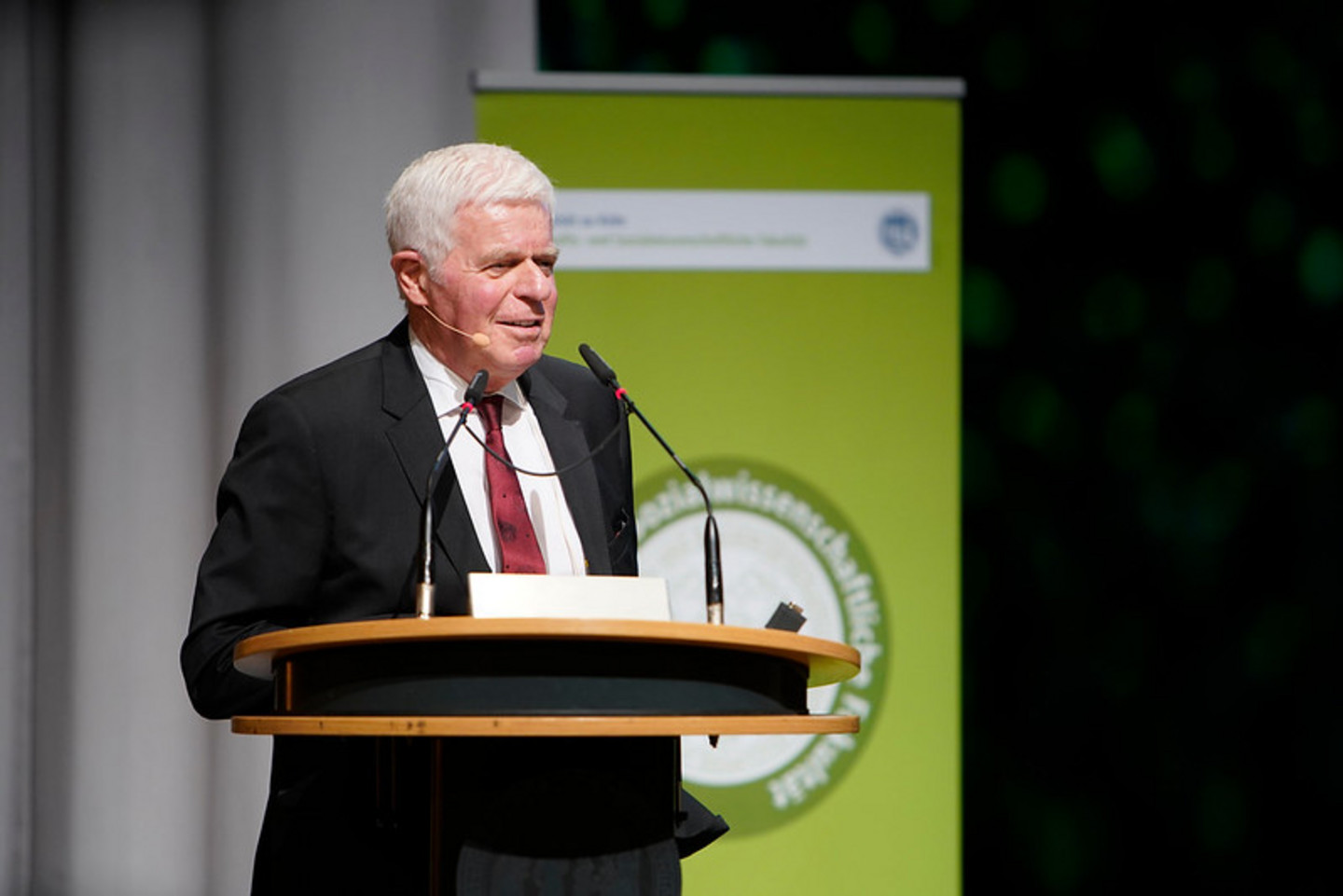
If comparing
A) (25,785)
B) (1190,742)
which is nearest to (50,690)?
(25,785)

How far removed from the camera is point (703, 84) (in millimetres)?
3324

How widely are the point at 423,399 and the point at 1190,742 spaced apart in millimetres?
2805

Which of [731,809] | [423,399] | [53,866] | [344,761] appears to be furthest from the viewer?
[53,866]

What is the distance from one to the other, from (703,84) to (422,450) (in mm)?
1832

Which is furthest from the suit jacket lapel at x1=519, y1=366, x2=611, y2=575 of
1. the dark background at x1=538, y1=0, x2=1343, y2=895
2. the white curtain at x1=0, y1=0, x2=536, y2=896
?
the dark background at x1=538, y1=0, x2=1343, y2=895

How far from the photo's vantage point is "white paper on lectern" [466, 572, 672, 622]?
4.23ft

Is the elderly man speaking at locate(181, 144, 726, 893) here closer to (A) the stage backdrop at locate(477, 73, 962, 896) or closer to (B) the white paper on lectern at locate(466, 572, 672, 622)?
(B) the white paper on lectern at locate(466, 572, 672, 622)

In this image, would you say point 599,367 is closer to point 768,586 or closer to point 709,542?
point 709,542

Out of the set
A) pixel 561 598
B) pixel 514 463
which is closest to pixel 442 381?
pixel 514 463

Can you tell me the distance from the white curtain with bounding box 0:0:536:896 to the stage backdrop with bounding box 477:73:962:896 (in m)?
0.73

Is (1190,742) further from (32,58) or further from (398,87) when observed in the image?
(32,58)

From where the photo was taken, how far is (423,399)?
177cm

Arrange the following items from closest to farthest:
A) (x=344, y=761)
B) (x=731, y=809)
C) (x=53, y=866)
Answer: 1. (x=344, y=761)
2. (x=731, y=809)
3. (x=53, y=866)

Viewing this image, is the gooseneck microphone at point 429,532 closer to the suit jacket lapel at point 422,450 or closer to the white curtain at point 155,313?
the suit jacket lapel at point 422,450
